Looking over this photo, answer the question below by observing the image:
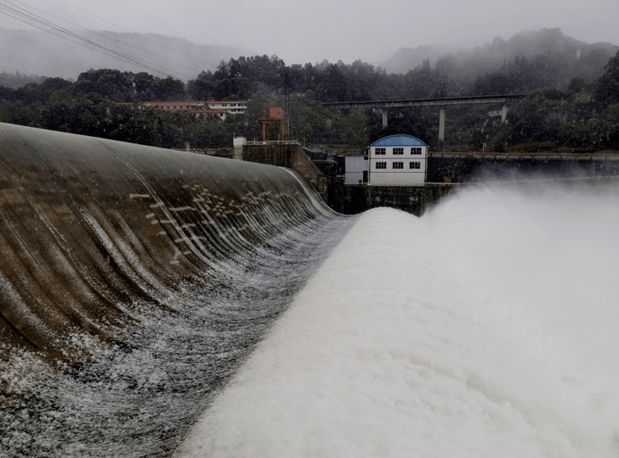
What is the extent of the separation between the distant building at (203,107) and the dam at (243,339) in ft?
166

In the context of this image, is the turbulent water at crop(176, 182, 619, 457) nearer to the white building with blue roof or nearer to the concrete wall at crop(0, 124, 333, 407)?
the concrete wall at crop(0, 124, 333, 407)

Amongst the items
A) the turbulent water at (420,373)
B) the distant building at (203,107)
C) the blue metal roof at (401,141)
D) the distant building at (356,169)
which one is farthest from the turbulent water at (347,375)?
the distant building at (203,107)

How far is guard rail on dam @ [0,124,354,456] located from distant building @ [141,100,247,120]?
50.0 m

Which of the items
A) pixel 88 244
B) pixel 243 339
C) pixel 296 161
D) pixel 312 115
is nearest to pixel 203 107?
pixel 312 115

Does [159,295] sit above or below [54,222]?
below

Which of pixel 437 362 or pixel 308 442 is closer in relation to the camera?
pixel 308 442

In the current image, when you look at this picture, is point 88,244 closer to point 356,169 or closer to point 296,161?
point 296,161

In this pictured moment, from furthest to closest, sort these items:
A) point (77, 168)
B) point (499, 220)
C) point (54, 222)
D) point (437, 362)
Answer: point (499, 220), point (77, 168), point (54, 222), point (437, 362)

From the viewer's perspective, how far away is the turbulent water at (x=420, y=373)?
7.40 ft

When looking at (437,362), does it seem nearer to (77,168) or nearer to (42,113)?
(77,168)

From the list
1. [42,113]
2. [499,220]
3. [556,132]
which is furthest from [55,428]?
[556,132]

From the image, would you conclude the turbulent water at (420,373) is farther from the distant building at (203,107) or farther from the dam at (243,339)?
the distant building at (203,107)

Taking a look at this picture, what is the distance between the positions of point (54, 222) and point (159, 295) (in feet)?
4.34

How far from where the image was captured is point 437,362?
3047 mm
